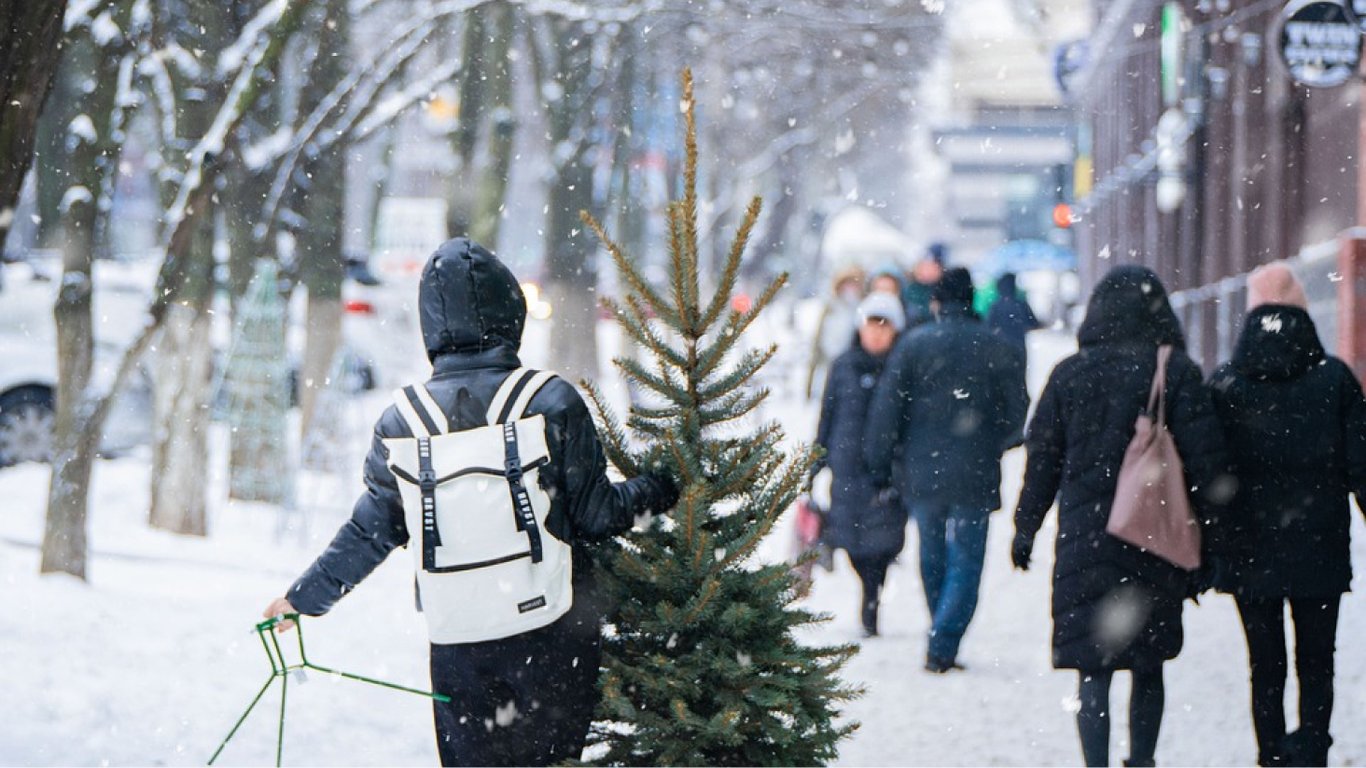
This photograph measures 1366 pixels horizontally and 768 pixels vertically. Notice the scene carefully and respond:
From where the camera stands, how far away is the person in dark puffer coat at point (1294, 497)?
582 cm

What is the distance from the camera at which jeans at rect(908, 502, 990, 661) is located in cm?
825

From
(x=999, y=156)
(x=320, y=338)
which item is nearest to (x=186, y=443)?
(x=320, y=338)

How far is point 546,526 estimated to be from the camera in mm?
4254

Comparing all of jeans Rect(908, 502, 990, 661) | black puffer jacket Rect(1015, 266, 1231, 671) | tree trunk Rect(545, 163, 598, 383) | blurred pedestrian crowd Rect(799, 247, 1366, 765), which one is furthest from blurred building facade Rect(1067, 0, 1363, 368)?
tree trunk Rect(545, 163, 598, 383)

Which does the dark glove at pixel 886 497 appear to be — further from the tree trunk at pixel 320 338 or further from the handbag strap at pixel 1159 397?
the tree trunk at pixel 320 338

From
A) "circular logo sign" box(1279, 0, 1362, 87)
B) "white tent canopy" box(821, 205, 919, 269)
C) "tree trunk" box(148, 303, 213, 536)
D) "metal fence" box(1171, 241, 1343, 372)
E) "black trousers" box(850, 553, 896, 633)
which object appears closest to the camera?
"black trousers" box(850, 553, 896, 633)

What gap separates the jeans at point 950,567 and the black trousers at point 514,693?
4.18 meters

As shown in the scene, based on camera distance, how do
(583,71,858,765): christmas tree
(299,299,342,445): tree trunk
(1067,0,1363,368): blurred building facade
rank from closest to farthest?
1. (583,71,858,765): christmas tree
2. (1067,0,1363,368): blurred building facade
3. (299,299,342,445): tree trunk

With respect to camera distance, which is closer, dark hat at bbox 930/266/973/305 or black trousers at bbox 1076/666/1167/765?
black trousers at bbox 1076/666/1167/765

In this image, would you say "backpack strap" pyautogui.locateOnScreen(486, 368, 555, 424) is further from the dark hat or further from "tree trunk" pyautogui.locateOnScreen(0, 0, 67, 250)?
the dark hat

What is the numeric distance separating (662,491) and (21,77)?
11.0 ft

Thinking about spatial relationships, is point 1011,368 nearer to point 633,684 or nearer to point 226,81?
point 633,684

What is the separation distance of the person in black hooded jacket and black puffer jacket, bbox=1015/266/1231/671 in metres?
2.05

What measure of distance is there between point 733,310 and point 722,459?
0.41 meters
